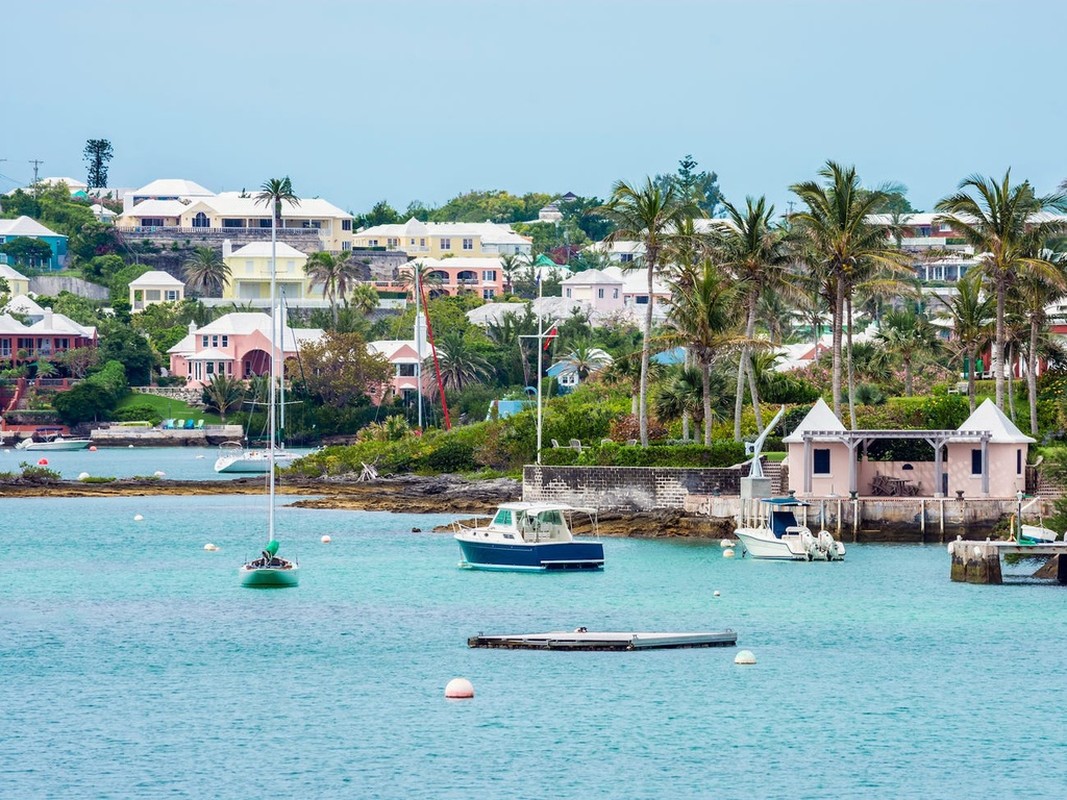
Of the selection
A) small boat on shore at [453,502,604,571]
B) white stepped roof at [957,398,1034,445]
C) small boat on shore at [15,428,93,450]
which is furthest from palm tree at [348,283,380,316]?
small boat on shore at [453,502,604,571]

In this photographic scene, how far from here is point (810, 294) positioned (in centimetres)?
7638

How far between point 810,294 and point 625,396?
1913 cm

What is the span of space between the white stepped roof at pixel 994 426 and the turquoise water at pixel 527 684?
19.5ft

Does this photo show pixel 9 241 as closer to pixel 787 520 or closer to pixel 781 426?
pixel 781 426

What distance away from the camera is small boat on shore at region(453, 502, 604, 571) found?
60469 mm

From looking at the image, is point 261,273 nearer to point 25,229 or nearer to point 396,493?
point 25,229

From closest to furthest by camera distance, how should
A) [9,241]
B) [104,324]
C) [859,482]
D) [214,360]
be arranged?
[859,482] < [214,360] < [104,324] < [9,241]

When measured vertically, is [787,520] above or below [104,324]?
below

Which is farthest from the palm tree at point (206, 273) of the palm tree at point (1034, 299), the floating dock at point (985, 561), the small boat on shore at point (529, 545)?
the floating dock at point (985, 561)

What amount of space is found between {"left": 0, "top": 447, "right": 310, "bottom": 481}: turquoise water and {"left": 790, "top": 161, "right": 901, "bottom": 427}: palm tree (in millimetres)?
42770

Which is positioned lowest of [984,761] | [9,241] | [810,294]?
[984,761]

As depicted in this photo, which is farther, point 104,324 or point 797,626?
point 104,324

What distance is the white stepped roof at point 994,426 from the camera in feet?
223

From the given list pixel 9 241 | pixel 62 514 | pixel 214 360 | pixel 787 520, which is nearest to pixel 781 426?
pixel 787 520
